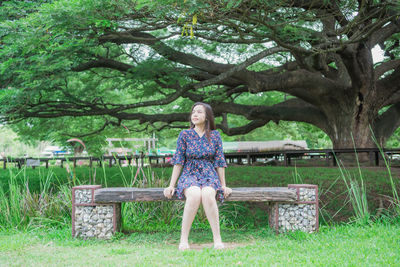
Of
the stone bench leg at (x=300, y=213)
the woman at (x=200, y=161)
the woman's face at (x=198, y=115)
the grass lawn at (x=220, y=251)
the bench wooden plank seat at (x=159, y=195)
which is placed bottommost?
the grass lawn at (x=220, y=251)

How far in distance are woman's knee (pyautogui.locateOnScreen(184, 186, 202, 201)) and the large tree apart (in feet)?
8.13

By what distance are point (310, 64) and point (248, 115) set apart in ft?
12.1

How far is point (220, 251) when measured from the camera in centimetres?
394

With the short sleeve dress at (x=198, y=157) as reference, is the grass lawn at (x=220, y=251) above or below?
below

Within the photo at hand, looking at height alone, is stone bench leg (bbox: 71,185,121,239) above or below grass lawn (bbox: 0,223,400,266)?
above

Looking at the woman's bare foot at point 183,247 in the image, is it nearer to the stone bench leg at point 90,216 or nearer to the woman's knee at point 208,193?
the woman's knee at point 208,193

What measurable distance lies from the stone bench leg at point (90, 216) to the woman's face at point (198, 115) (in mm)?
1468

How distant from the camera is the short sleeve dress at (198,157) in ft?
14.8

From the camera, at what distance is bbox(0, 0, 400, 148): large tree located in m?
6.40

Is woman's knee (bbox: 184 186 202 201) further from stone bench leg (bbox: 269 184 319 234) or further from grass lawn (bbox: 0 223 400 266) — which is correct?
stone bench leg (bbox: 269 184 319 234)

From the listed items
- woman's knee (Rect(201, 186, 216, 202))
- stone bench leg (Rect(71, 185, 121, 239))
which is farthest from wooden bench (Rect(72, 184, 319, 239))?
woman's knee (Rect(201, 186, 216, 202))

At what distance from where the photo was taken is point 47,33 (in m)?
6.52

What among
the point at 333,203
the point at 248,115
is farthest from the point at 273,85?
the point at 333,203

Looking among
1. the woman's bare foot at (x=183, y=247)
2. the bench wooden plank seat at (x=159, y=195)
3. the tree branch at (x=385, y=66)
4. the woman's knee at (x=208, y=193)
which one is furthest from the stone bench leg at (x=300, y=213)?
the tree branch at (x=385, y=66)
